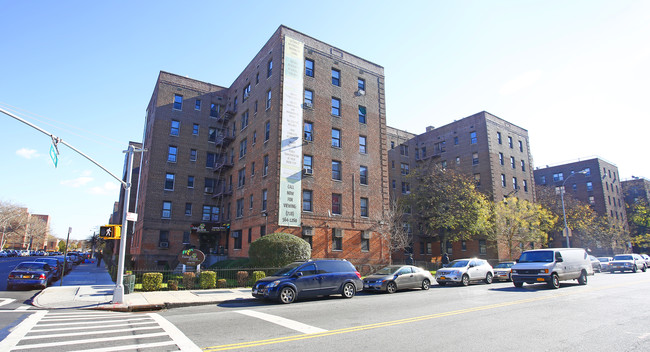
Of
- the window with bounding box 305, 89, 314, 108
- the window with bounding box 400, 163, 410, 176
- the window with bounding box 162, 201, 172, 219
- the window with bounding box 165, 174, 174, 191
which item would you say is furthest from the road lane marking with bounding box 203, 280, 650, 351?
the window with bounding box 400, 163, 410, 176

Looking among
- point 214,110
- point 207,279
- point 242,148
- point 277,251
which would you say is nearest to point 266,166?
A: point 242,148

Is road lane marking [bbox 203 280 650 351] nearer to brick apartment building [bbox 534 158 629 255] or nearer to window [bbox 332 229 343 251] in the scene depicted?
window [bbox 332 229 343 251]

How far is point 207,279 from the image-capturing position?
17734 mm

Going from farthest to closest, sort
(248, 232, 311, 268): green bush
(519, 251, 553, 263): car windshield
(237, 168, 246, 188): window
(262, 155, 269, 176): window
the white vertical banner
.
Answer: (237, 168, 246, 188): window
(262, 155, 269, 176): window
the white vertical banner
(248, 232, 311, 268): green bush
(519, 251, 553, 263): car windshield

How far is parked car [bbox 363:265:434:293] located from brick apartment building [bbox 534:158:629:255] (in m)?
50.8

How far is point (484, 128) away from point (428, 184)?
12.9 m

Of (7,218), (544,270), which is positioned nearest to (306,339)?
(544,270)

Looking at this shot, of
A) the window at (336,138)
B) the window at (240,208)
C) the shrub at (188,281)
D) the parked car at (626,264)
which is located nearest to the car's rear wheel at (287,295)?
the shrub at (188,281)

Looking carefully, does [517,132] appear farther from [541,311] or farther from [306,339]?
[306,339]

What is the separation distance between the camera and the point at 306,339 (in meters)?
7.28

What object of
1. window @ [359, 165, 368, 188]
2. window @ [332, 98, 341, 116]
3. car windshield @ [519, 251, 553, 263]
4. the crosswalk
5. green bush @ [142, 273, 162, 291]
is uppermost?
window @ [332, 98, 341, 116]

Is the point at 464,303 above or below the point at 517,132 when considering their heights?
below

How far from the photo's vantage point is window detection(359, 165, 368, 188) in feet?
99.2

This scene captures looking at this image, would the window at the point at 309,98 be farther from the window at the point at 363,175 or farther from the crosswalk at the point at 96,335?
the crosswalk at the point at 96,335
